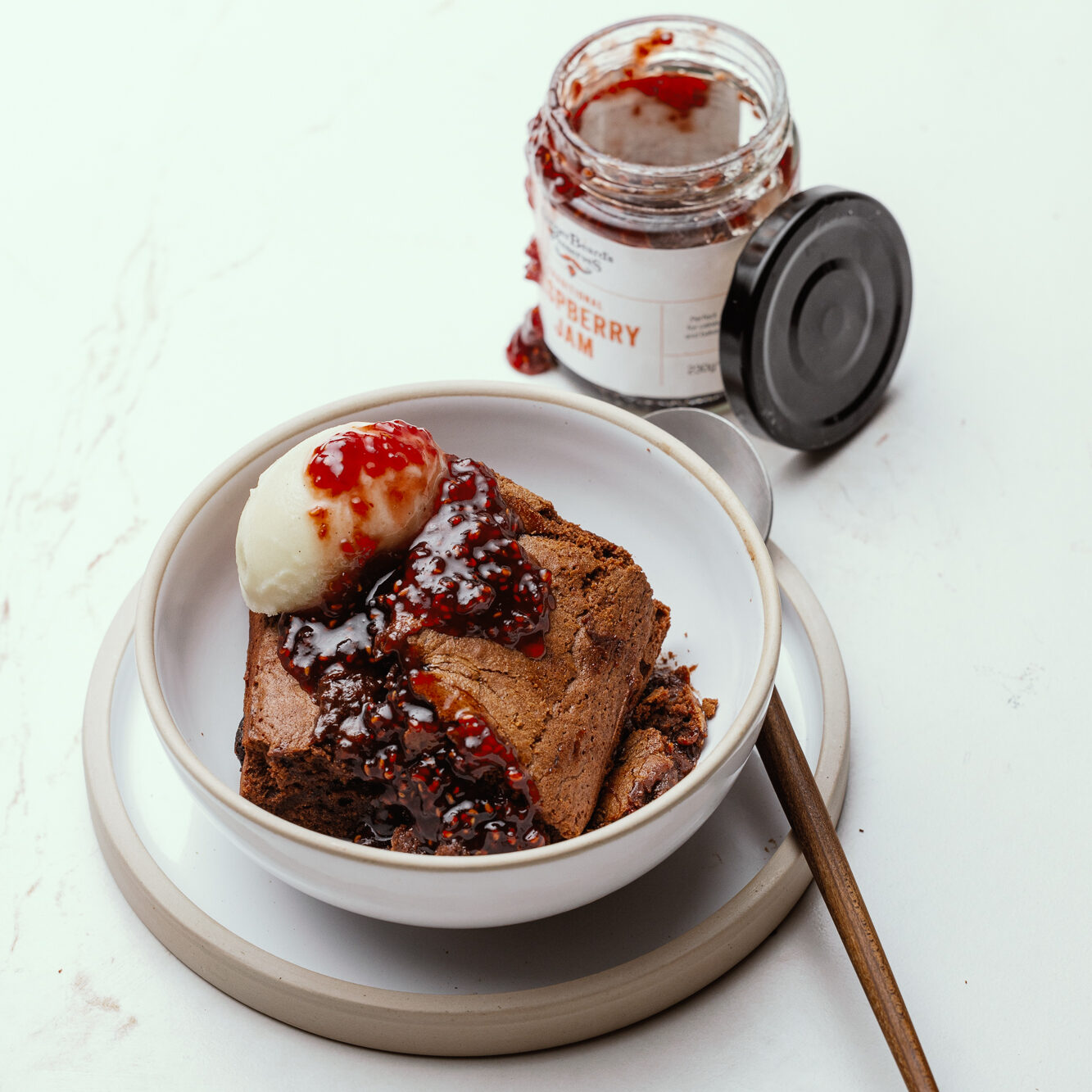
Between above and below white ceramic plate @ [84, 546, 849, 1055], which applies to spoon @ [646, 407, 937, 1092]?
above

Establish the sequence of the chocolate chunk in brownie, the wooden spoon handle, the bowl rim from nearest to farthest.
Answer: the bowl rim < the wooden spoon handle < the chocolate chunk in brownie

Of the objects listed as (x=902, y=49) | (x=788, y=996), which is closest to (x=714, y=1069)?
(x=788, y=996)

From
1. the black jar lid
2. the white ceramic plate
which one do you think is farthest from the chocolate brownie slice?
the black jar lid

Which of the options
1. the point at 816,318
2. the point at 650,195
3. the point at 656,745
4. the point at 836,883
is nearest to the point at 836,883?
the point at 836,883

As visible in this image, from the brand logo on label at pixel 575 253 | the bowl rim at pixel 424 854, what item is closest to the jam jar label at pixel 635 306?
the brand logo on label at pixel 575 253

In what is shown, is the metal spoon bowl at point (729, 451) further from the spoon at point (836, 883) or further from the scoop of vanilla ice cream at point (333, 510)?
the scoop of vanilla ice cream at point (333, 510)

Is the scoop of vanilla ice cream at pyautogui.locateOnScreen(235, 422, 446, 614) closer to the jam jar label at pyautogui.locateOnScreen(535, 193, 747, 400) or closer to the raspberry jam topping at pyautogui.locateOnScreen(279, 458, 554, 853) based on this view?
the raspberry jam topping at pyautogui.locateOnScreen(279, 458, 554, 853)
